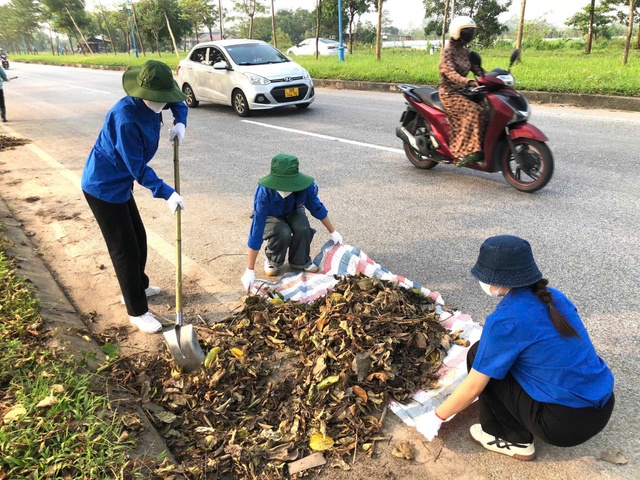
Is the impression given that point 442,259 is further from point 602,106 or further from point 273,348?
point 602,106

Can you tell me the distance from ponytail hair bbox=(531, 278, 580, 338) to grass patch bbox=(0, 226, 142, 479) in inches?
68.1

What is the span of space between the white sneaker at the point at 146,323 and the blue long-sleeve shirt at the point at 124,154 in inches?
30.5

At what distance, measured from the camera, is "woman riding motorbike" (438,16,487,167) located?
5.37 meters

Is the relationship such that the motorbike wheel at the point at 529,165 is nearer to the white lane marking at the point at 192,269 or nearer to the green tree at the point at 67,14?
the white lane marking at the point at 192,269

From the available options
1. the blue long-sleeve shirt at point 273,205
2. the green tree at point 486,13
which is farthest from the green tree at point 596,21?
the blue long-sleeve shirt at point 273,205

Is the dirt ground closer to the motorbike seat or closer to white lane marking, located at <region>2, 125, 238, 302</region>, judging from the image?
white lane marking, located at <region>2, 125, 238, 302</region>

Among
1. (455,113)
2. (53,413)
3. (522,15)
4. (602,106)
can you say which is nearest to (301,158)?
(455,113)

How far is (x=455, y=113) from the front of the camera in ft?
18.4

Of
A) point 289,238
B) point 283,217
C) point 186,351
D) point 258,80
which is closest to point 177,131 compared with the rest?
point 283,217

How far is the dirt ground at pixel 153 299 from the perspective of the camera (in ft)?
7.07

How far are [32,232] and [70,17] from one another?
2209 inches

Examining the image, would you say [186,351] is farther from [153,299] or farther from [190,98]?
[190,98]

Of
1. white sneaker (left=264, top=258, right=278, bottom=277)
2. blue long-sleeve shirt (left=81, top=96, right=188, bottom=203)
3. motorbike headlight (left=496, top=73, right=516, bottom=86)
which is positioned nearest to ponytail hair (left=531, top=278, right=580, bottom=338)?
blue long-sleeve shirt (left=81, top=96, right=188, bottom=203)

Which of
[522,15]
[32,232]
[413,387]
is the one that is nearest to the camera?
[413,387]
